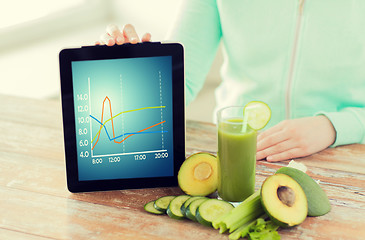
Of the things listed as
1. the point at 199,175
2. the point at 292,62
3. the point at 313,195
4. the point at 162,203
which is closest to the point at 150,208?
the point at 162,203

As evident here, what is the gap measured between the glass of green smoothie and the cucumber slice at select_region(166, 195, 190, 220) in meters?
0.08

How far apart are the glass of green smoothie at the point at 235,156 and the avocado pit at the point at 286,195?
0.09 m

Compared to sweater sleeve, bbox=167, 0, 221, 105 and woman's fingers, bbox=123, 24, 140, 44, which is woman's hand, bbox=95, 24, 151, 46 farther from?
sweater sleeve, bbox=167, 0, 221, 105

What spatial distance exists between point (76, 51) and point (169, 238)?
0.42 m

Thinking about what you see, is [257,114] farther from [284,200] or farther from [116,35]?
[116,35]


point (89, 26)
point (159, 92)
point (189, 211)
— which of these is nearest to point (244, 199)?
point (189, 211)

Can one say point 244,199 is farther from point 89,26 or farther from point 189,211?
point 89,26

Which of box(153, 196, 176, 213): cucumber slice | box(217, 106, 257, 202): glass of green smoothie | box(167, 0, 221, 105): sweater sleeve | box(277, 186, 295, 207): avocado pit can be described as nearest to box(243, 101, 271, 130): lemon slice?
box(217, 106, 257, 202): glass of green smoothie

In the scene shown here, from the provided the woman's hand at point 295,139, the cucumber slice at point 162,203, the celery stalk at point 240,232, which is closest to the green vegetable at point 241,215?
the celery stalk at point 240,232

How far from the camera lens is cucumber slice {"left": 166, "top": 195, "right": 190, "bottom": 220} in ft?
3.11

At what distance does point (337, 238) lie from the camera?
35.3 inches

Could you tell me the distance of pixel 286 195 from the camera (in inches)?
35.8

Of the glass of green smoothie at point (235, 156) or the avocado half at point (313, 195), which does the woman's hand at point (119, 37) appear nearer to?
the glass of green smoothie at point (235, 156)

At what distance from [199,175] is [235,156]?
0.11m
